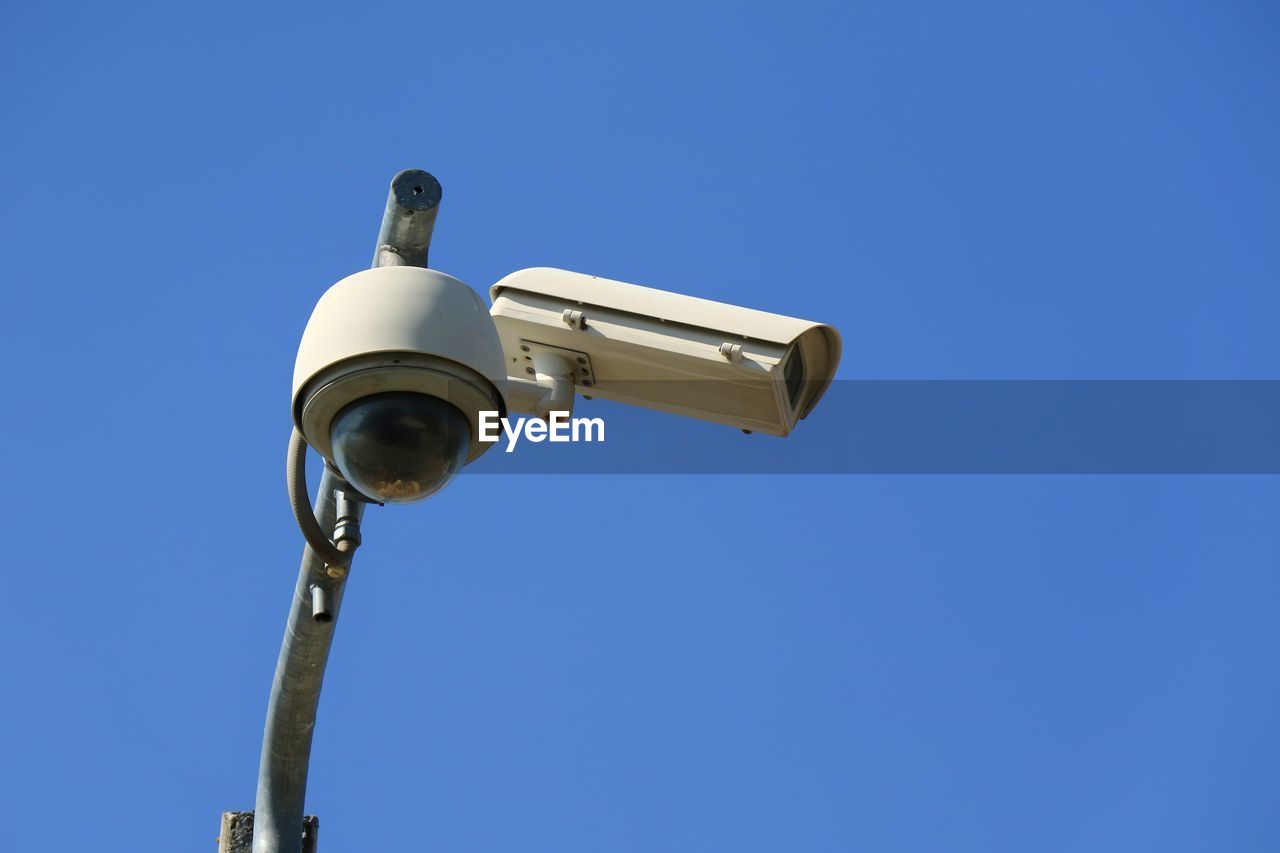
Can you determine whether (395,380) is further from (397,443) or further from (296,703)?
(296,703)

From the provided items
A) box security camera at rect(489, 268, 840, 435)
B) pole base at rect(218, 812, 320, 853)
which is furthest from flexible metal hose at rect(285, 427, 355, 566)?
pole base at rect(218, 812, 320, 853)

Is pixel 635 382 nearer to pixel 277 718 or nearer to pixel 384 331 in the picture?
pixel 384 331

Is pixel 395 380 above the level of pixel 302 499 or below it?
above

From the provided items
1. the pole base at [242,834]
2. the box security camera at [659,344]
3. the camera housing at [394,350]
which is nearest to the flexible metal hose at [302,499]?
the camera housing at [394,350]

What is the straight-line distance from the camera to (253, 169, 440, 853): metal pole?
3.49 meters

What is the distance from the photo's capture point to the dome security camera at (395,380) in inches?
120

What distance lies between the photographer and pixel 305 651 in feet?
11.7

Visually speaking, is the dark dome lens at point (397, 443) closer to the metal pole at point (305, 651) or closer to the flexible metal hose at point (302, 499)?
the flexible metal hose at point (302, 499)

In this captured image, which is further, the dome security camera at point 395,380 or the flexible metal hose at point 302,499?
the flexible metal hose at point 302,499

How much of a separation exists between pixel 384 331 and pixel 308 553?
634mm

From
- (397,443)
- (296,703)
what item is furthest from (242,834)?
(397,443)

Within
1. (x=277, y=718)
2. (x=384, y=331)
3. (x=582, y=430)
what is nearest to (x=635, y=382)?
(x=582, y=430)

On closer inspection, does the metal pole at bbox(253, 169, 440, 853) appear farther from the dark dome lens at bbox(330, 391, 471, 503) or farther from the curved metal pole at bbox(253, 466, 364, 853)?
the dark dome lens at bbox(330, 391, 471, 503)

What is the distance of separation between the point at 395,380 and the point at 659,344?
73 cm
